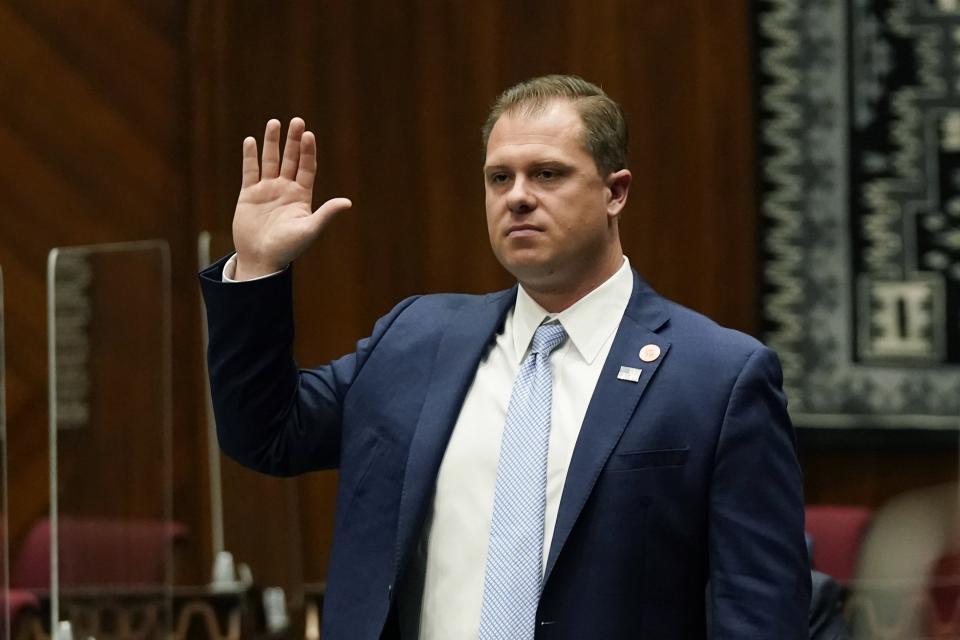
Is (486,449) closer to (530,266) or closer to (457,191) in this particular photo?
(530,266)

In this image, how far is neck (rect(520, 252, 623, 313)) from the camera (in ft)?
5.27

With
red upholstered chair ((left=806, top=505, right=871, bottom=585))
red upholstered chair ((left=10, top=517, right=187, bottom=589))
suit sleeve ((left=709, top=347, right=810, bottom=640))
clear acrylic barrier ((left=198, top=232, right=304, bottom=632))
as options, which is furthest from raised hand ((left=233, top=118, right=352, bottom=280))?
red upholstered chair ((left=806, top=505, right=871, bottom=585))

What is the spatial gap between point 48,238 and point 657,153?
1551 mm

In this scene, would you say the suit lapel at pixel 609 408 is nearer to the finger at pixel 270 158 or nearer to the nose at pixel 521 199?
the nose at pixel 521 199

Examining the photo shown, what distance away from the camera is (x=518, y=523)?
4.82 feet

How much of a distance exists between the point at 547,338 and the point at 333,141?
2215mm

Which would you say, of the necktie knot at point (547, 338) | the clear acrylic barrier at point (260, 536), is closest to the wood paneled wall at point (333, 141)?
the clear acrylic barrier at point (260, 536)

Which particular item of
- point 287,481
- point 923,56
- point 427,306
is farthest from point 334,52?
point 427,306

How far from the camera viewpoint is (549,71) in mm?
3602

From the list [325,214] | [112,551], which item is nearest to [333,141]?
[112,551]

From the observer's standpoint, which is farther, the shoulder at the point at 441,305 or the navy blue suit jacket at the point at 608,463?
the shoulder at the point at 441,305

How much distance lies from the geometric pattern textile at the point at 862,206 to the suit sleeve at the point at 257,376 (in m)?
2.00

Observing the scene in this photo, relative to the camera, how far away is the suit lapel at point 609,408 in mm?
1449

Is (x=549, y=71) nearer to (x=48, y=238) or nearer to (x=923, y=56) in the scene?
(x=923, y=56)
